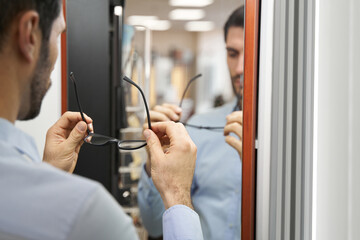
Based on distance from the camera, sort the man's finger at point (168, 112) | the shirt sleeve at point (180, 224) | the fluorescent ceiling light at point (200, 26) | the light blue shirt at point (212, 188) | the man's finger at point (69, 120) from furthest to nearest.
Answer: the fluorescent ceiling light at point (200, 26), the light blue shirt at point (212, 188), the man's finger at point (168, 112), the man's finger at point (69, 120), the shirt sleeve at point (180, 224)

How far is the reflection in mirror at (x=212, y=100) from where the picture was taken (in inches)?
39.0

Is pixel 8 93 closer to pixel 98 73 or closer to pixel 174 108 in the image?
pixel 98 73

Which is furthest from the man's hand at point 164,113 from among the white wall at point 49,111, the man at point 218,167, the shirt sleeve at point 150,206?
the white wall at point 49,111

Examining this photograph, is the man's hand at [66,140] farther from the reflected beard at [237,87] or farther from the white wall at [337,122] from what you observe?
the white wall at [337,122]

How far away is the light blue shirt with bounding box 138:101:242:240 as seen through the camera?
3.57 ft

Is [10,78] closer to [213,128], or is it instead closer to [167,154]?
[167,154]

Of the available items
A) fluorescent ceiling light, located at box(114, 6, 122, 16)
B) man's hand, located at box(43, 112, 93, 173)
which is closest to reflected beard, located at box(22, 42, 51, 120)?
man's hand, located at box(43, 112, 93, 173)

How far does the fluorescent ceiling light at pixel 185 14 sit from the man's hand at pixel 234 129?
0.36 meters

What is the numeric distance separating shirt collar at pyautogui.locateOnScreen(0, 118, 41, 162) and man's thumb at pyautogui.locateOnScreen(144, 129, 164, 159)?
247 mm

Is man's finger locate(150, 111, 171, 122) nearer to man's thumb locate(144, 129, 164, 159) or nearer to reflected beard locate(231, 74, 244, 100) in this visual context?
man's thumb locate(144, 129, 164, 159)

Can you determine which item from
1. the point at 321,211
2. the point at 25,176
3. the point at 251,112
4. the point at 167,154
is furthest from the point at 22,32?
the point at 321,211

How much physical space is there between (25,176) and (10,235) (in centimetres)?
8

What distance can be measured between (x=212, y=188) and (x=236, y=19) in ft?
1.95

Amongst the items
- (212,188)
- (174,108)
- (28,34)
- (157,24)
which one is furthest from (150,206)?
(28,34)
